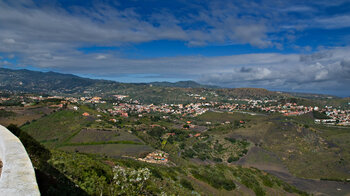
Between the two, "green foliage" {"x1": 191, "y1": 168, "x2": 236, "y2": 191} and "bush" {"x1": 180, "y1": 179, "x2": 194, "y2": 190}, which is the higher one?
"bush" {"x1": 180, "y1": 179, "x2": 194, "y2": 190}

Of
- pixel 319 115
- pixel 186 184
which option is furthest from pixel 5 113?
pixel 319 115

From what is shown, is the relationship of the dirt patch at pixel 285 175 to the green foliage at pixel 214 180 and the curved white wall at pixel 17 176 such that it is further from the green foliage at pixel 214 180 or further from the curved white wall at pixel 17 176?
the curved white wall at pixel 17 176

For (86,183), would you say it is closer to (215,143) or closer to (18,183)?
(18,183)

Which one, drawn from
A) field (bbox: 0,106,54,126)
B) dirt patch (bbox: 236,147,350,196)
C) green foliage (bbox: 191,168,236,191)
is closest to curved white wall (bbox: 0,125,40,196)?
green foliage (bbox: 191,168,236,191)

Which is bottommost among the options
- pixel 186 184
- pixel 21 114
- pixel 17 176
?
pixel 21 114

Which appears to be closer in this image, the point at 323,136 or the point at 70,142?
the point at 70,142

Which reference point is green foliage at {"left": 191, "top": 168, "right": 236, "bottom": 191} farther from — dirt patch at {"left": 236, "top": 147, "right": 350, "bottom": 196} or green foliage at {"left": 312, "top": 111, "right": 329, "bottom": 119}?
green foliage at {"left": 312, "top": 111, "right": 329, "bottom": 119}

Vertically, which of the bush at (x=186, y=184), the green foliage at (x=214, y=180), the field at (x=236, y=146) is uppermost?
the bush at (x=186, y=184)

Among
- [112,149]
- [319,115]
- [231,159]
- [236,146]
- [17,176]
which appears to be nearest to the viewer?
[17,176]

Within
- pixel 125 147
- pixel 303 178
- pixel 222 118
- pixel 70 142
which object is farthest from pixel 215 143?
pixel 222 118

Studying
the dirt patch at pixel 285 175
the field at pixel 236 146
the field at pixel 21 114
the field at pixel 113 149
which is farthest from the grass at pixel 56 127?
the dirt patch at pixel 285 175

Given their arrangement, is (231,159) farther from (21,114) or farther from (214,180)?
(21,114)
